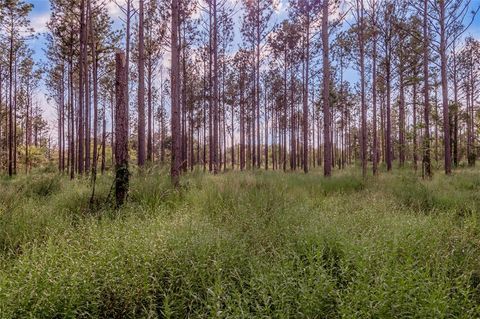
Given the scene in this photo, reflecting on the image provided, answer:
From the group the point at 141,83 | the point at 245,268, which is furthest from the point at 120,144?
the point at 141,83

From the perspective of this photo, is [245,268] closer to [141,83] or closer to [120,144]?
[120,144]

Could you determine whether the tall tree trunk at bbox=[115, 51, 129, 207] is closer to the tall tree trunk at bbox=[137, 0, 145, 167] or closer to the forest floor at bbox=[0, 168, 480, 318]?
the forest floor at bbox=[0, 168, 480, 318]

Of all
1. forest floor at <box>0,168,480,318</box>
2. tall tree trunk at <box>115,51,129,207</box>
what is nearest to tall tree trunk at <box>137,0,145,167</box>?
tall tree trunk at <box>115,51,129,207</box>

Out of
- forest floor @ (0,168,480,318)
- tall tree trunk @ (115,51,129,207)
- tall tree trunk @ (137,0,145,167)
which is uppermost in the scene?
tall tree trunk @ (137,0,145,167)

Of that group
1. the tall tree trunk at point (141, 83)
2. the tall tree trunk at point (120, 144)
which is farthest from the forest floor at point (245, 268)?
the tall tree trunk at point (141, 83)

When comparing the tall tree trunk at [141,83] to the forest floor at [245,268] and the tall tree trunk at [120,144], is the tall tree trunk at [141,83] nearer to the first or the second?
the tall tree trunk at [120,144]

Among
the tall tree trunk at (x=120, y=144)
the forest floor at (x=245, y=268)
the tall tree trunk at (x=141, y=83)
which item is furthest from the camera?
the tall tree trunk at (x=141, y=83)

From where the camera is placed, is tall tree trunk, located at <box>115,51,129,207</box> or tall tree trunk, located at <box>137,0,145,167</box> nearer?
tall tree trunk, located at <box>115,51,129,207</box>

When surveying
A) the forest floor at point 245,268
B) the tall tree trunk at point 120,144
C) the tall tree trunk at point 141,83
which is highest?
the tall tree trunk at point 141,83

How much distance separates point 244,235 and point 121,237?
4.90 feet

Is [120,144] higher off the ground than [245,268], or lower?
higher

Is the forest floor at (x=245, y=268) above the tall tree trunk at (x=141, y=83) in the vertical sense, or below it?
below

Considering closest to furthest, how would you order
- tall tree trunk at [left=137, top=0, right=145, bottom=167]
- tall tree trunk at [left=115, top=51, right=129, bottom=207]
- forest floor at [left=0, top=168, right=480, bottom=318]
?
forest floor at [left=0, top=168, right=480, bottom=318]
tall tree trunk at [left=115, top=51, right=129, bottom=207]
tall tree trunk at [left=137, top=0, right=145, bottom=167]

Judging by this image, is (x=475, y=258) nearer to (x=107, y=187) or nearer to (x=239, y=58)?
(x=107, y=187)
